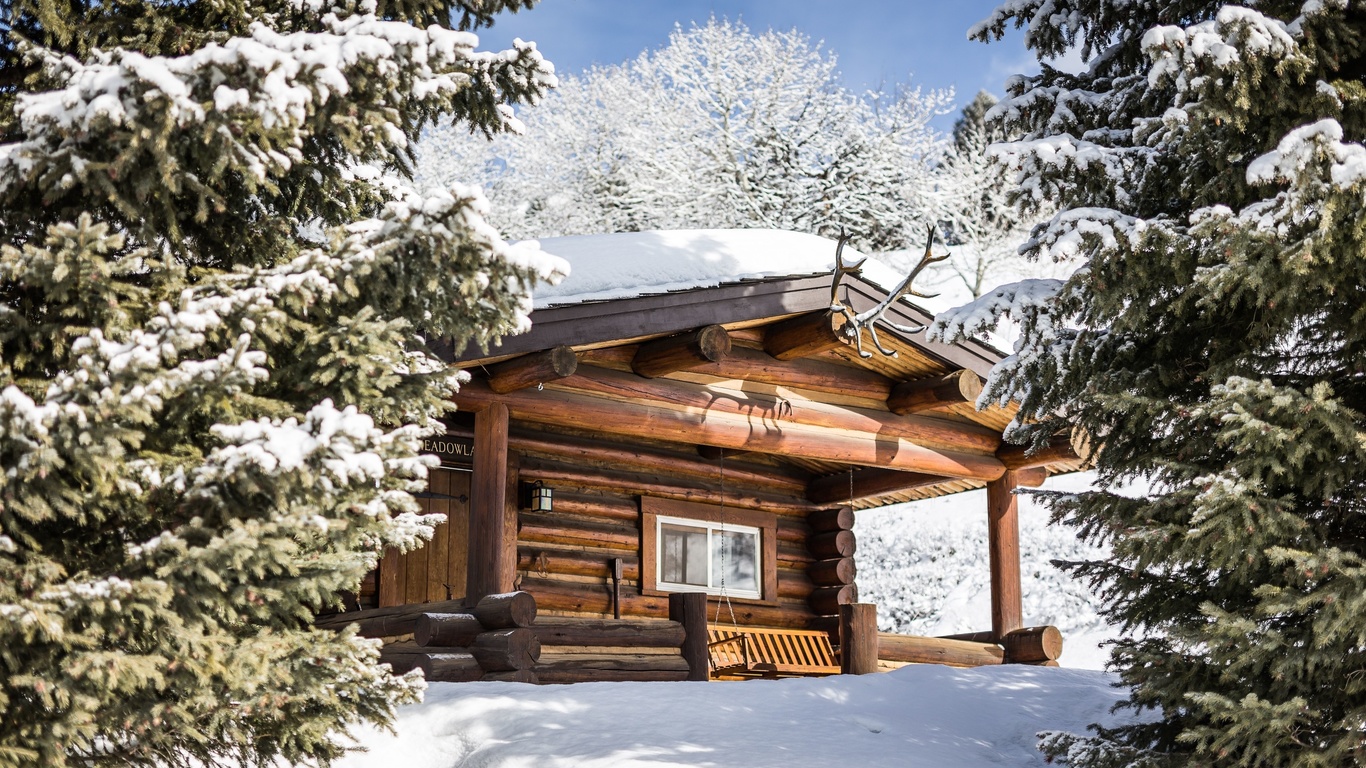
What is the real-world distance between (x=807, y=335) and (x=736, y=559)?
3.82 m

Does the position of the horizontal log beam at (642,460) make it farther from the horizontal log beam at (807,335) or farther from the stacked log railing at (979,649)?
the stacked log railing at (979,649)

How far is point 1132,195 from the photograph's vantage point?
704cm

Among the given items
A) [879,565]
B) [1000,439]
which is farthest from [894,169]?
[1000,439]

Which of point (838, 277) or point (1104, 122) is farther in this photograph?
point (838, 277)

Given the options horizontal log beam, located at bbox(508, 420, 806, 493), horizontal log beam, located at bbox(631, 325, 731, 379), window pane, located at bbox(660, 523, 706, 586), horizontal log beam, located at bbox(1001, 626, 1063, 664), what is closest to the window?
window pane, located at bbox(660, 523, 706, 586)

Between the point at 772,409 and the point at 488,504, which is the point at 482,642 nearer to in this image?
the point at 488,504

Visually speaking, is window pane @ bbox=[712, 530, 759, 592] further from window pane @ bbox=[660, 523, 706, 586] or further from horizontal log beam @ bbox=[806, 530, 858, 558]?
horizontal log beam @ bbox=[806, 530, 858, 558]

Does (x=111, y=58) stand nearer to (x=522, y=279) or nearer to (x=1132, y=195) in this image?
(x=522, y=279)

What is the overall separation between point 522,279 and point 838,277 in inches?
226

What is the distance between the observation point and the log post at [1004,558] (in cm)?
1245

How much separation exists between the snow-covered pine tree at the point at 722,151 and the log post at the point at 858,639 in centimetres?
2102

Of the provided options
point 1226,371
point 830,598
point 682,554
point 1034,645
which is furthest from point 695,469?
point 1226,371

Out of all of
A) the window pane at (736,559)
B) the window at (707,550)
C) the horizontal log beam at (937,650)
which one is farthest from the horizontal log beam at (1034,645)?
the window pane at (736,559)

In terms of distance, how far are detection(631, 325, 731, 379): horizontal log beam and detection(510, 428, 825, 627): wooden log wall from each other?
6.26 ft
